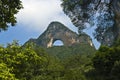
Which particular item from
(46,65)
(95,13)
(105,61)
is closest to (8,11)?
(95,13)

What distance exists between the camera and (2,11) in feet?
52.1

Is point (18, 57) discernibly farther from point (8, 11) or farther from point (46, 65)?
point (46, 65)

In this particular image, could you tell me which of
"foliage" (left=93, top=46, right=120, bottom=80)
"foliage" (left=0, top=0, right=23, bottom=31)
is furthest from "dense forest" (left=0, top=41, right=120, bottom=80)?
"foliage" (left=0, top=0, right=23, bottom=31)

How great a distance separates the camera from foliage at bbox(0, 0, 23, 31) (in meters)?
15.9

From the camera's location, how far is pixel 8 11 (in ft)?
52.4

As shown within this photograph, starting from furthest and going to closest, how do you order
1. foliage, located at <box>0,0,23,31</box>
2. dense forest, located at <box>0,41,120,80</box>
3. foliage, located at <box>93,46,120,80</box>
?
1. foliage, located at <box>93,46,120,80</box>
2. dense forest, located at <box>0,41,120,80</box>
3. foliage, located at <box>0,0,23,31</box>

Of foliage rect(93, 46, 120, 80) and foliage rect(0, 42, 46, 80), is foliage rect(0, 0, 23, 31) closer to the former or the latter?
foliage rect(0, 42, 46, 80)

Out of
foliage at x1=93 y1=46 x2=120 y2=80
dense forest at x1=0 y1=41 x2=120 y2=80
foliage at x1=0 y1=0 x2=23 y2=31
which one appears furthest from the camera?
foliage at x1=93 y1=46 x2=120 y2=80

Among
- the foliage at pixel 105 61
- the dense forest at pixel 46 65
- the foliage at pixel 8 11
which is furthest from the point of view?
the foliage at pixel 105 61

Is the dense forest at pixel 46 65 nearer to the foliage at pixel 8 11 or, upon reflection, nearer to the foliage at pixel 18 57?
the foliage at pixel 18 57

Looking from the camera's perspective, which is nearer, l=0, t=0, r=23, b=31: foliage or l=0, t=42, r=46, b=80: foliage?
l=0, t=0, r=23, b=31: foliage

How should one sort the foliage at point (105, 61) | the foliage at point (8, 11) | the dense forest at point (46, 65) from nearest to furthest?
the foliage at point (8, 11) → the dense forest at point (46, 65) → the foliage at point (105, 61)

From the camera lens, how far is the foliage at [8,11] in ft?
52.0

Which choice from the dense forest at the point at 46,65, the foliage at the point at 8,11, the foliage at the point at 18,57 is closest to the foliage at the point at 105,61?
the dense forest at the point at 46,65
